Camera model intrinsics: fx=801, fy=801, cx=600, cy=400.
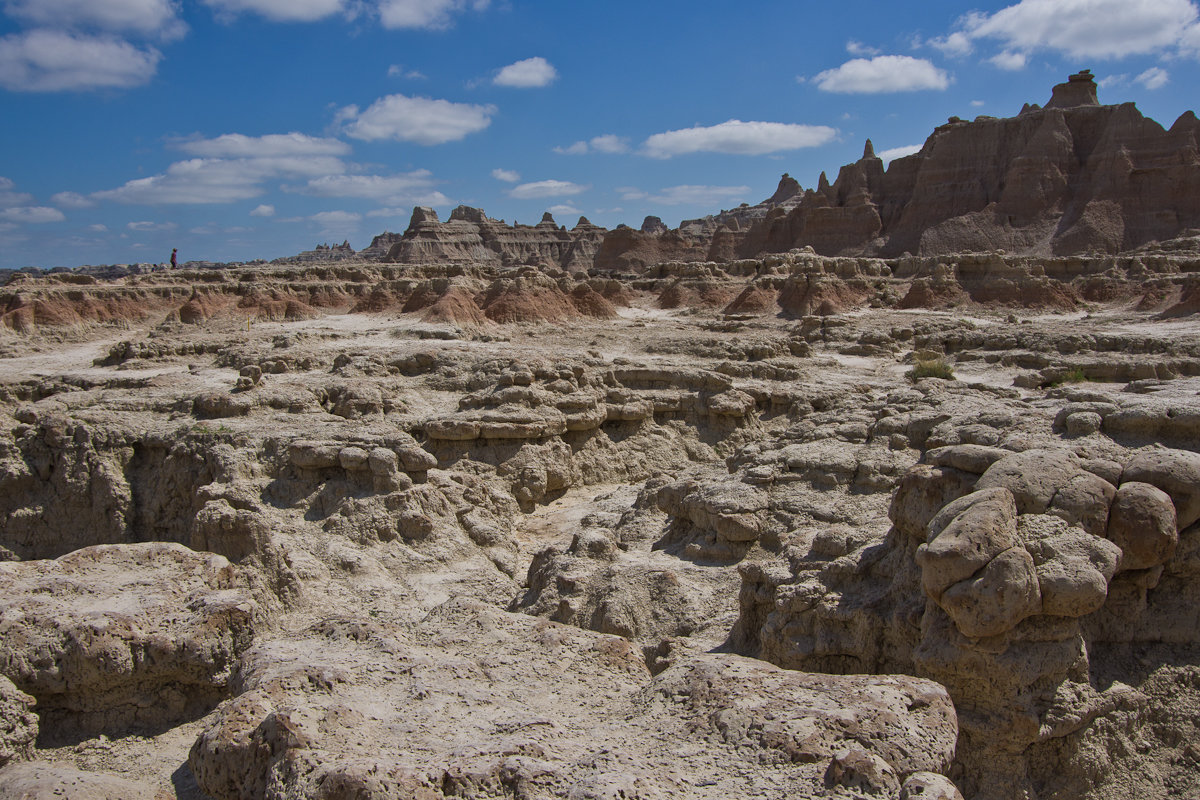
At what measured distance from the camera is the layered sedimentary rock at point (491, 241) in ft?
238

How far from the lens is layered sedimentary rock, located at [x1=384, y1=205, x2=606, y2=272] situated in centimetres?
7262

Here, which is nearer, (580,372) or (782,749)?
(782,749)

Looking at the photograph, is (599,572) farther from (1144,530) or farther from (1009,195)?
(1009,195)

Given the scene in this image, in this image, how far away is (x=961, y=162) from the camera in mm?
53469

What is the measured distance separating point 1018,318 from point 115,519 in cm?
2851

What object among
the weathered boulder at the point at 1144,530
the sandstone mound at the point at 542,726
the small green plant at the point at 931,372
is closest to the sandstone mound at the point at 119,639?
the sandstone mound at the point at 542,726

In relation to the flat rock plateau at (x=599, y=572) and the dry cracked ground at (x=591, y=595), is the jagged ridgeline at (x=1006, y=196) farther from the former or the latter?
the dry cracked ground at (x=591, y=595)

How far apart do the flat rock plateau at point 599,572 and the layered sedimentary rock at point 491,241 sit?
5287 centimetres

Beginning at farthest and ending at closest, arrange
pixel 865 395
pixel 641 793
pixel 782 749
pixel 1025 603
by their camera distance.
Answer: pixel 865 395 < pixel 1025 603 < pixel 782 749 < pixel 641 793

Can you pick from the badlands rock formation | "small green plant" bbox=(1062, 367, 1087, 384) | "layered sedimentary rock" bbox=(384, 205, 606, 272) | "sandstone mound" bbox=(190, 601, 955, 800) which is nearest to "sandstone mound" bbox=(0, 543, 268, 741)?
"sandstone mound" bbox=(190, 601, 955, 800)

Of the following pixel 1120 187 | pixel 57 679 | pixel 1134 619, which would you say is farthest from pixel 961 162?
pixel 57 679

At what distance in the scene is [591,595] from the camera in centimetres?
802

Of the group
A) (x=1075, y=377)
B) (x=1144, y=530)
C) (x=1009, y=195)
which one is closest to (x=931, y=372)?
(x=1075, y=377)

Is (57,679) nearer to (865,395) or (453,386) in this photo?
(453,386)
